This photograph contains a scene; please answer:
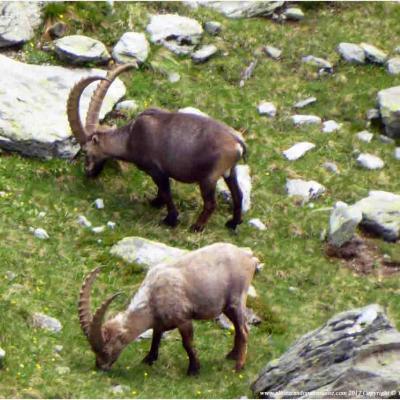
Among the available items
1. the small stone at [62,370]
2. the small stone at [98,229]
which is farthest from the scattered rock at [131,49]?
the small stone at [62,370]

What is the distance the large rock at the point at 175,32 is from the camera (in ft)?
77.6

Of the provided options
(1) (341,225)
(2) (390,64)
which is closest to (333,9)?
(2) (390,64)

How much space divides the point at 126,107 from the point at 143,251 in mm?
4638

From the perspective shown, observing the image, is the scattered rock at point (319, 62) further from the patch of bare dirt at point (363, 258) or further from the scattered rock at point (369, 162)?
the patch of bare dirt at point (363, 258)

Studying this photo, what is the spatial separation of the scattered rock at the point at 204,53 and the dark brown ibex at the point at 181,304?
9013mm

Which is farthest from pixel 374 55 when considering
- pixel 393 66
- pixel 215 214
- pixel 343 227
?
pixel 215 214

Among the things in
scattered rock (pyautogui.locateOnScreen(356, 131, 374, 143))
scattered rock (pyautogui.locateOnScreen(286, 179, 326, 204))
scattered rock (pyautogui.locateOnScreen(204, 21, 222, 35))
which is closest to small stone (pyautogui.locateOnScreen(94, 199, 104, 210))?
scattered rock (pyautogui.locateOnScreen(286, 179, 326, 204))

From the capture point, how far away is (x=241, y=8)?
25547 millimetres

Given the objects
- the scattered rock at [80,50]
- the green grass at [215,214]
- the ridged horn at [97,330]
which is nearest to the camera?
the ridged horn at [97,330]

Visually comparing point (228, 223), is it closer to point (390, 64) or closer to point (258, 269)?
point (258, 269)

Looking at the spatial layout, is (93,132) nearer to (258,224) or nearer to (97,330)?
(258,224)

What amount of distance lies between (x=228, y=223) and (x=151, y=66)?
4.79 metres

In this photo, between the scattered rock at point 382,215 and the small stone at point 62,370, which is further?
the scattered rock at point 382,215

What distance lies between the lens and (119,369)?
1501 centimetres
